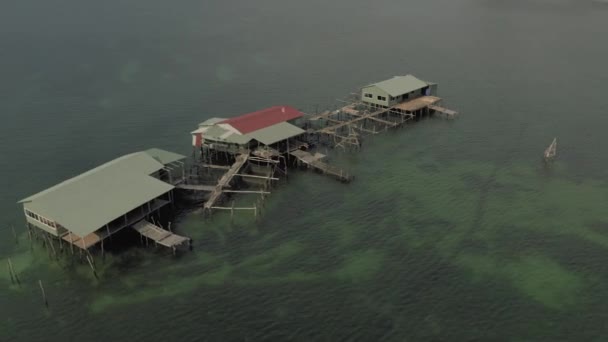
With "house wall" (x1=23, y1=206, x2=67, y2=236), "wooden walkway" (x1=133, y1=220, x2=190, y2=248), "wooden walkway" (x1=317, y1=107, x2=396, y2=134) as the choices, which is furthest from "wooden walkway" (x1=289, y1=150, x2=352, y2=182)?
"house wall" (x1=23, y1=206, x2=67, y2=236)

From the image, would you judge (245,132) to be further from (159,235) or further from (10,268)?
(10,268)

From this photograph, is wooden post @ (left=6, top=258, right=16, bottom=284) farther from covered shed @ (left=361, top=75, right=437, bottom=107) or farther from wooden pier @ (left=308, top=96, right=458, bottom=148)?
covered shed @ (left=361, top=75, right=437, bottom=107)

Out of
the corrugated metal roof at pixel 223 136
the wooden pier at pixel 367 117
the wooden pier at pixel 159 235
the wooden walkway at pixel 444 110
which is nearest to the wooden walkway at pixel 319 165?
the wooden pier at pixel 367 117

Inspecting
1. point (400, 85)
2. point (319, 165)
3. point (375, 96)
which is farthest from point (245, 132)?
point (400, 85)

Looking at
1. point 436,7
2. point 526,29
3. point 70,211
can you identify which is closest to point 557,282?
point 70,211

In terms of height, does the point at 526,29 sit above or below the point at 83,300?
above

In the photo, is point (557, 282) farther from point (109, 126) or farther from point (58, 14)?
point (58, 14)
